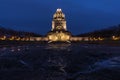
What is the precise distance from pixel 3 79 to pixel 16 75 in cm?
112

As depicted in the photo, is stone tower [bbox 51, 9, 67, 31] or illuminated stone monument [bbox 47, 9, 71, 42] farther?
stone tower [bbox 51, 9, 67, 31]

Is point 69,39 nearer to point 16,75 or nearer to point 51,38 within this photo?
point 51,38

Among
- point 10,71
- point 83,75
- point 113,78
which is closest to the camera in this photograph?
point 113,78

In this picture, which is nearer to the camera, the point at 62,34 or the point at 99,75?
the point at 99,75

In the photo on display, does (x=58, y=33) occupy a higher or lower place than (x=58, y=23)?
lower

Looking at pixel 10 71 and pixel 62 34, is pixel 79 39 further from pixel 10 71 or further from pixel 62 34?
pixel 10 71

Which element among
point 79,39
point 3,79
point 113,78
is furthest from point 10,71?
point 79,39

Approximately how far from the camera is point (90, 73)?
1472 centimetres

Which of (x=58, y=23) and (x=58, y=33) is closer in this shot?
(x=58, y=33)

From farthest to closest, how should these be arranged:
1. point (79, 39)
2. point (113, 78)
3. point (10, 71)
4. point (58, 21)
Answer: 1. point (58, 21)
2. point (79, 39)
3. point (10, 71)
4. point (113, 78)

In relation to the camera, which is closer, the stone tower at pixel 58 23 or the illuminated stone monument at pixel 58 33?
the illuminated stone monument at pixel 58 33

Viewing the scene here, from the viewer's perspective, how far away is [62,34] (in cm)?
17038

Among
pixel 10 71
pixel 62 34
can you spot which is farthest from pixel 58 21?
pixel 10 71

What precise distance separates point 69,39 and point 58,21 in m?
16.8
